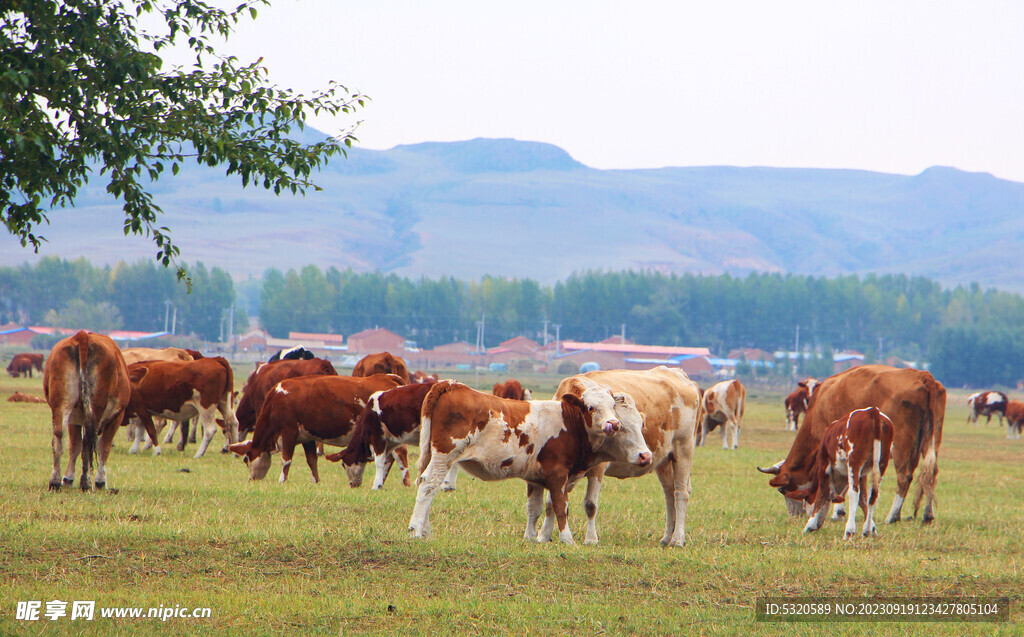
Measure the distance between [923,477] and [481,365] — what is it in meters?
143

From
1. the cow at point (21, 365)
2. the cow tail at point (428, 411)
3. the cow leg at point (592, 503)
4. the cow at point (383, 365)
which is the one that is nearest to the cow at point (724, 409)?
the cow at point (383, 365)

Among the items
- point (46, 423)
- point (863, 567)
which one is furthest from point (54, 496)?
point (46, 423)

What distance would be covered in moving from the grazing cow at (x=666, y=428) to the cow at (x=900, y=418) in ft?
10.7

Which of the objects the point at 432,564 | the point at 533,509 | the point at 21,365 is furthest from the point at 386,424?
the point at 21,365

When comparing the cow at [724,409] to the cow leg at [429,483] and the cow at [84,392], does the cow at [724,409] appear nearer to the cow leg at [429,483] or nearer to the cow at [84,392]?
the cow at [84,392]

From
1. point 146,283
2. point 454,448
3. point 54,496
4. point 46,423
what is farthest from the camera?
point 146,283

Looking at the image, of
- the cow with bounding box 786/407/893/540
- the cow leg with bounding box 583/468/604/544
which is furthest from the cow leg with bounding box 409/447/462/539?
the cow with bounding box 786/407/893/540

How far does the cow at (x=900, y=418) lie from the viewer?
1630cm

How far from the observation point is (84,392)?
14039 millimetres

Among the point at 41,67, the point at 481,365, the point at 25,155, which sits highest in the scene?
the point at 41,67

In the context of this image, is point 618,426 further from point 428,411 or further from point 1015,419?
point 1015,419

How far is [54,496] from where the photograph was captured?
13875mm

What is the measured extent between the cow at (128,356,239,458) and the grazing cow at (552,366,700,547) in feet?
34.1

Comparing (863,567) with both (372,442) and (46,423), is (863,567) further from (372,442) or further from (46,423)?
(46,423)
